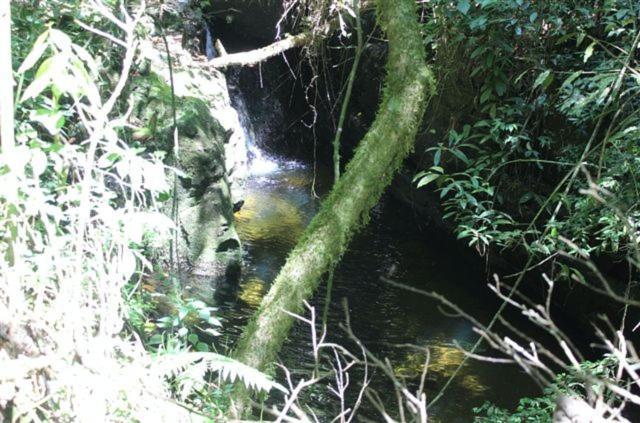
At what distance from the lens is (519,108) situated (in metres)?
4.60

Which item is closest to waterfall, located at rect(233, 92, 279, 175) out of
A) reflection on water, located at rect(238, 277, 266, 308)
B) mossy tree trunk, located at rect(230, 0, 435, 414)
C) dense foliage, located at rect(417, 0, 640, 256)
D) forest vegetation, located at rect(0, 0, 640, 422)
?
forest vegetation, located at rect(0, 0, 640, 422)

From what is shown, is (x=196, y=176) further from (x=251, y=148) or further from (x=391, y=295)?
(x=251, y=148)

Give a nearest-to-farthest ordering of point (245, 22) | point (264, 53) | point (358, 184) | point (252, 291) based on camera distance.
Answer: point (358, 184) < point (252, 291) < point (264, 53) < point (245, 22)

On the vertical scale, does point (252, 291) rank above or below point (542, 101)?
below

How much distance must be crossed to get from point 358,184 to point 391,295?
4.28 metres

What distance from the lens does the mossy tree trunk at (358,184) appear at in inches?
99.7

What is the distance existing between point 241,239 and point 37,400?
5.95m

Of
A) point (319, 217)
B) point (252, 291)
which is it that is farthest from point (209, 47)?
point (319, 217)

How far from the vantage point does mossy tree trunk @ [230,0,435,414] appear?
8.30 feet

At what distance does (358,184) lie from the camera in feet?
8.57

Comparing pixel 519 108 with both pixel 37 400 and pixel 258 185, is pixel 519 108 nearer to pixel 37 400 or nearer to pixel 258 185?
pixel 37 400

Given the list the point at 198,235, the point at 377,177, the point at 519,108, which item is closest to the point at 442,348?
the point at 519,108

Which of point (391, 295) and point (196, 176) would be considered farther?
point (196, 176)

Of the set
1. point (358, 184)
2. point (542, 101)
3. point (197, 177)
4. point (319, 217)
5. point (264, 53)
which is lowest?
point (197, 177)
